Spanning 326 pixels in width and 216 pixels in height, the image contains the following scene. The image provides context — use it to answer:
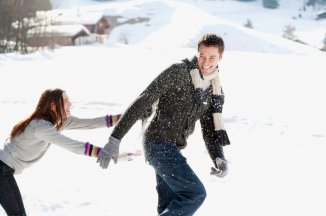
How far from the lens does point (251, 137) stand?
30.9 ft

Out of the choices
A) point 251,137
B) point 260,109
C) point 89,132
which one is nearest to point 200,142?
point 251,137

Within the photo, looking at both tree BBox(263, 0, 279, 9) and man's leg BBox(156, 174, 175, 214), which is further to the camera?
tree BBox(263, 0, 279, 9)

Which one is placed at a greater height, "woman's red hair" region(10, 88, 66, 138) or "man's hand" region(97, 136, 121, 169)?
"woman's red hair" region(10, 88, 66, 138)

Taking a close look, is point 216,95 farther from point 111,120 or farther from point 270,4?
point 270,4

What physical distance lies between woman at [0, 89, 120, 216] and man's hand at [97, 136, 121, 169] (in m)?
0.20

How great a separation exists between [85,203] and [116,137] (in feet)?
7.50

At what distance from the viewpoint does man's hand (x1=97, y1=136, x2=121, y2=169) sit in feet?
11.1

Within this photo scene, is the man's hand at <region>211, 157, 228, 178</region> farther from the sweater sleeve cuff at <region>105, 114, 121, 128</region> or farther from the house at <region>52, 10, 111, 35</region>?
the house at <region>52, 10, 111, 35</region>

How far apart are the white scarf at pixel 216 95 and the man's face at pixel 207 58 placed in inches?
1.8

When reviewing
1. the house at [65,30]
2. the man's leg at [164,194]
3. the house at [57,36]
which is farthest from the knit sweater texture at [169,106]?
the house at [57,36]

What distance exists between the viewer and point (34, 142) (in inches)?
144

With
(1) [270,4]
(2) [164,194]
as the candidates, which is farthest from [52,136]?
(1) [270,4]

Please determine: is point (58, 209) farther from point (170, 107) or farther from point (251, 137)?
point (251, 137)

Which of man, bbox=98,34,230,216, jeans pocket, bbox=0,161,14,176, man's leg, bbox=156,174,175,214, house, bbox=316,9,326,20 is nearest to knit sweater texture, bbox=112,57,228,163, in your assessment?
man, bbox=98,34,230,216
